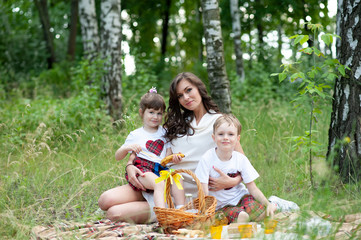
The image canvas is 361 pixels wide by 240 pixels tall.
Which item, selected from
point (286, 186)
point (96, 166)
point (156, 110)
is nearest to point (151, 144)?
point (156, 110)

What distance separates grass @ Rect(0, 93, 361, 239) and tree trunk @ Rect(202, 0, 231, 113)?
0.58 meters

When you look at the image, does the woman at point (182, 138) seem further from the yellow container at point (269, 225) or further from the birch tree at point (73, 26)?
the birch tree at point (73, 26)

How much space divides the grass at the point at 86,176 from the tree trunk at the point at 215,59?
1.90 ft

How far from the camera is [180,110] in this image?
389cm

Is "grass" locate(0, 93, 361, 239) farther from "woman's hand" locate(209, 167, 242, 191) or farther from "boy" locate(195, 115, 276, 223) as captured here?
"woman's hand" locate(209, 167, 242, 191)

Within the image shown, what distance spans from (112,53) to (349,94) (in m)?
4.55

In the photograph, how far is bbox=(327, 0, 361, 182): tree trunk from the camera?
3.62 m

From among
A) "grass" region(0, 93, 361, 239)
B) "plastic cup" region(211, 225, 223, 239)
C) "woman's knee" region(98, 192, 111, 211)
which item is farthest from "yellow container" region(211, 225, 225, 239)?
"woman's knee" region(98, 192, 111, 211)

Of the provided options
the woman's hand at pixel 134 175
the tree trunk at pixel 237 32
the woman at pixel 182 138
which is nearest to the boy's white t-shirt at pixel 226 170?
the woman at pixel 182 138

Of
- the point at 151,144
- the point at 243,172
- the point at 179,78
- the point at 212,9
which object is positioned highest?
the point at 212,9

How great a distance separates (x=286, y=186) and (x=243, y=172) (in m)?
1.01

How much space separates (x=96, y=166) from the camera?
15.2ft

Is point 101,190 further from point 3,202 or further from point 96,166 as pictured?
point 3,202

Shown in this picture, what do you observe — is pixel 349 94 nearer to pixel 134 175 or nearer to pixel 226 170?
pixel 226 170
